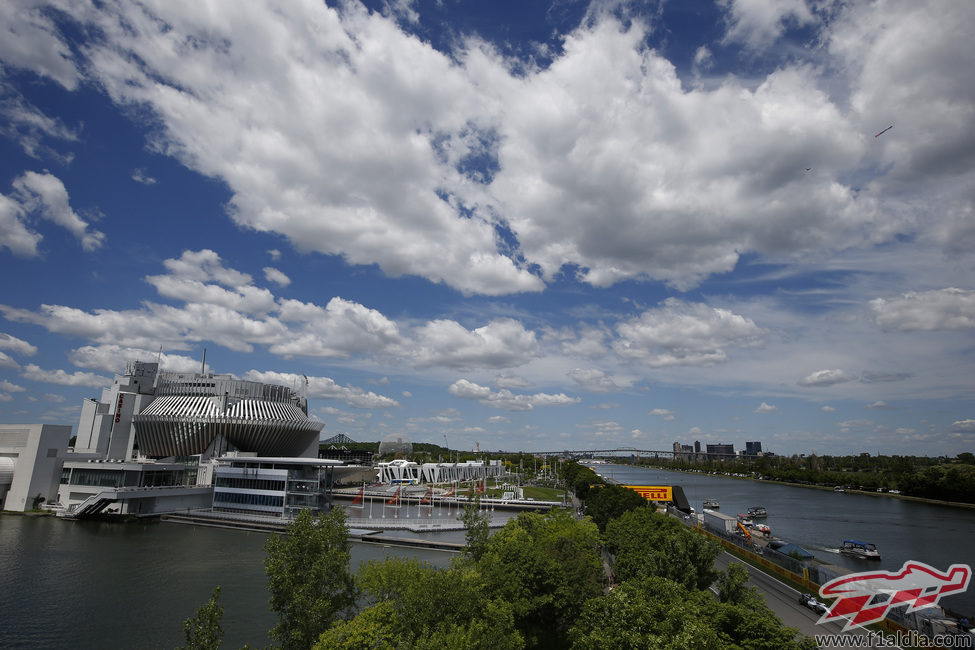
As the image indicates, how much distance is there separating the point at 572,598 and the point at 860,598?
1971cm

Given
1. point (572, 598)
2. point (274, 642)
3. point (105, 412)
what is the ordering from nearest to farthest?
point (572, 598), point (274, 642), point (105, 412)

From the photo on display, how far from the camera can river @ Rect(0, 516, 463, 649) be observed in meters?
30.7

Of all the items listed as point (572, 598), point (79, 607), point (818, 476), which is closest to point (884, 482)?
point (818, 476)

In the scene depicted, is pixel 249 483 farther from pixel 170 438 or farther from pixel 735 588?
pixel 735 588

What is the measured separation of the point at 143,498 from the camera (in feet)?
250

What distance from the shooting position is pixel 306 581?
2150 cm

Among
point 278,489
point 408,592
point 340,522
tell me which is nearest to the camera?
point 408,592

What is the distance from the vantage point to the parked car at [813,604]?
3117cm

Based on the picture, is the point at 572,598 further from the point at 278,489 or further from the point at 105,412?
the point at 105,412

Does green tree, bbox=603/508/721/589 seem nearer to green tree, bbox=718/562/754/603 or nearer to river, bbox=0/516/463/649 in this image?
green tree, bbox=718/562/754/603

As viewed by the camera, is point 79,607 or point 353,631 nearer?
point 353,631

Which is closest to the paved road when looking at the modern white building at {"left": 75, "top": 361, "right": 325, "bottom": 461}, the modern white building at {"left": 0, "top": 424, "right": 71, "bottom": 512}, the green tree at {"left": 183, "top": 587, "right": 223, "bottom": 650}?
the green tree at {"left": 183, "top": 587, "right": 223, "bottom": 650}

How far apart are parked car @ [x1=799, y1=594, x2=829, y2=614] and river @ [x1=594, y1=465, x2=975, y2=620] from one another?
67.8 feet

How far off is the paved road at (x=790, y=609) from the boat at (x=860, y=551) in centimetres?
3028
